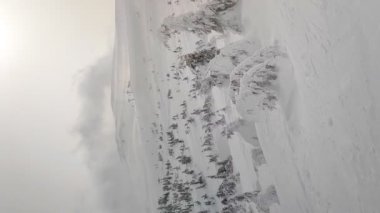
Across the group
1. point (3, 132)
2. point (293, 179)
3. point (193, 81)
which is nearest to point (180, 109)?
point (193, 81)

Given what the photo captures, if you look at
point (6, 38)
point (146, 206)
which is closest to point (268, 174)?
point (146, 206)

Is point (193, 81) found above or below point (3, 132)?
below

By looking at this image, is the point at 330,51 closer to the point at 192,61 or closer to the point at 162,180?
the point at 192,61

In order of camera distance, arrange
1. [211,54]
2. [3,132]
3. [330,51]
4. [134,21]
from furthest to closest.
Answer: [3,132]
[134,21]
[211,54]
[330,51]

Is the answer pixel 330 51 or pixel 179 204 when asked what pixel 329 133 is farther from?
pixel 179 204

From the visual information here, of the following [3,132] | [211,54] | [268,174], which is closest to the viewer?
[268,174]

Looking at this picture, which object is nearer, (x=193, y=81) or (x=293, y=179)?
(x=293, y=179)

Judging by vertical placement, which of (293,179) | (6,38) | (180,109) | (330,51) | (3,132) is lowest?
(293,179)
